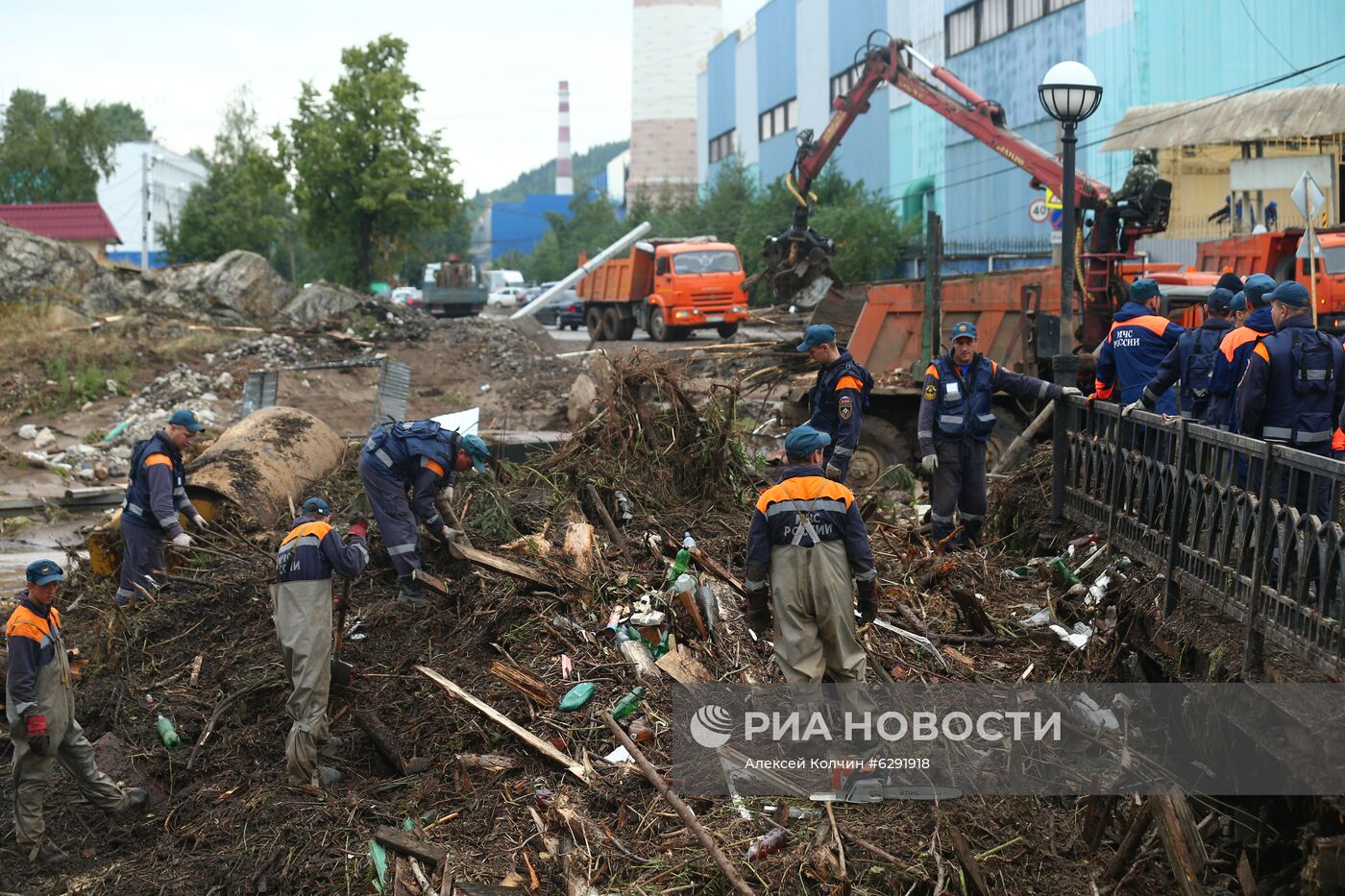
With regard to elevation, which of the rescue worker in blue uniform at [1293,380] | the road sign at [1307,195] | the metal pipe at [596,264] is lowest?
the rescue worker in blue uniform at [1293,380]

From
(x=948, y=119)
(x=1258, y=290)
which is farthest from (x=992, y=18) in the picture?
(x=1258, y=290)

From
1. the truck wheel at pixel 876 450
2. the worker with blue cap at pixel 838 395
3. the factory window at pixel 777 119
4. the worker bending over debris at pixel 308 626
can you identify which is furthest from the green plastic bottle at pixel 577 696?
the factory window at pixel 777 119

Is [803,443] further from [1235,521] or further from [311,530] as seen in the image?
[311,530]

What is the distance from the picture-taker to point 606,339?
1184 inches

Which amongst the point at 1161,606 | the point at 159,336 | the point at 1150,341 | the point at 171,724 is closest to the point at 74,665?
the point at 171,724

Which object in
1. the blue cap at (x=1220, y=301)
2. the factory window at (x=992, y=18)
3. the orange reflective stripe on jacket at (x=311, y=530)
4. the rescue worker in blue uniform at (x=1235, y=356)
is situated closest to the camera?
the rescue worker in blue uniform at (x=1235, y=356)

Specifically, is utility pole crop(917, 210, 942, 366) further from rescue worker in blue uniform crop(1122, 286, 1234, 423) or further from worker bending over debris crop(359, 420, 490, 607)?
worker bending over debris crop(359, 420, 490, 607)

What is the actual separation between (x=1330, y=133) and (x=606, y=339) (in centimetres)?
1592

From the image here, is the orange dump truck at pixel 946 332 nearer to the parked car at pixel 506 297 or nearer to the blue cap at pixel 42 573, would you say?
the blue cap at pixel 42 573

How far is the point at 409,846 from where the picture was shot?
580cm

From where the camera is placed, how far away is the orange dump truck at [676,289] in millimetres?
26453

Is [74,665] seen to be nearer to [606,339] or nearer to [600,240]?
[606,339]

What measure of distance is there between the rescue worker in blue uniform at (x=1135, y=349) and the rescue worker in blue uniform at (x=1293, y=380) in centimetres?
187

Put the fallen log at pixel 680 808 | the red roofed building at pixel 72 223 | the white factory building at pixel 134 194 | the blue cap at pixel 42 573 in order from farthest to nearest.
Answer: the white factory building at pixel 134 194 → the red roofed building at pixel 72 223 → the blue cap at pixel 42 573 → the fallen log at pixel 680 808
